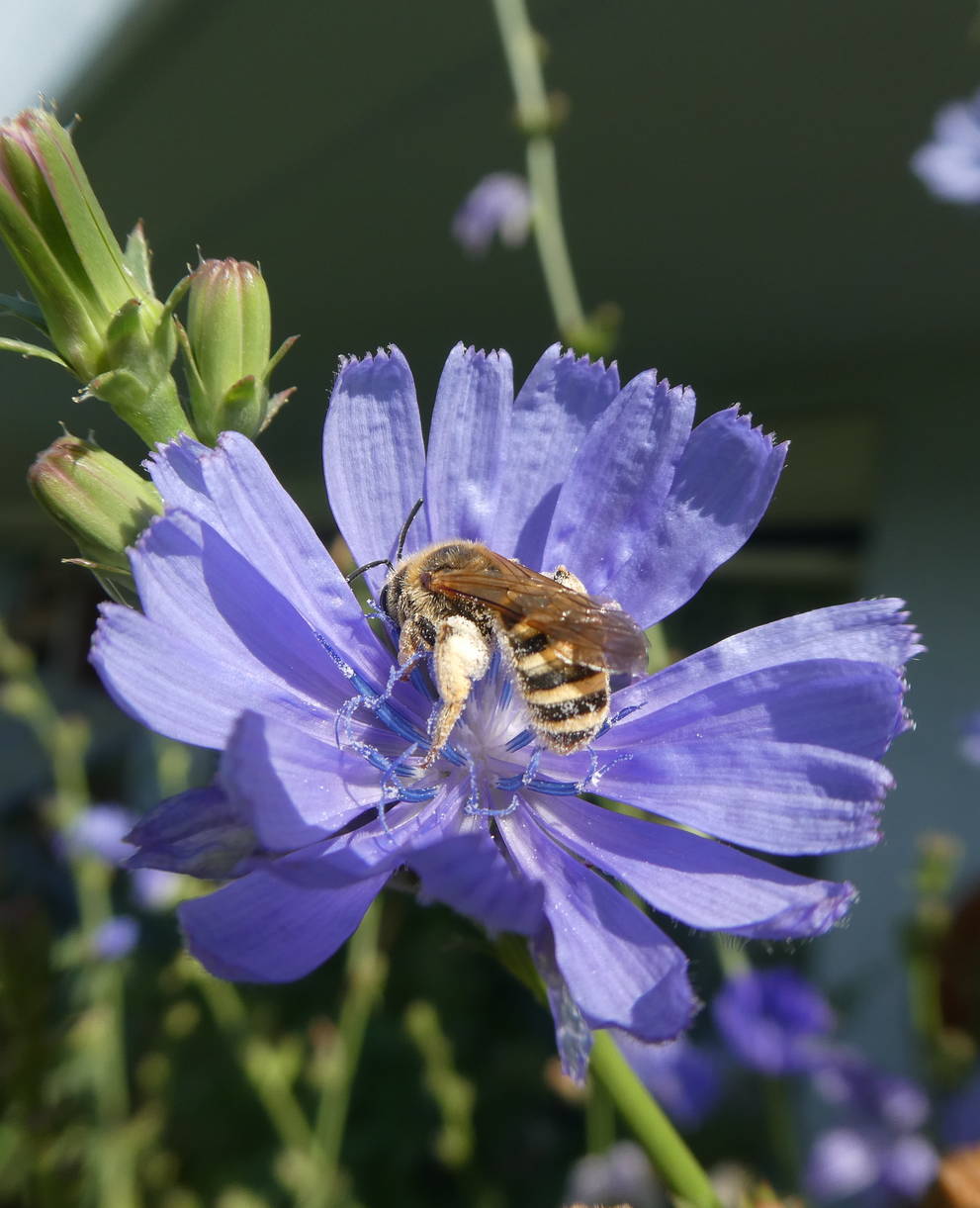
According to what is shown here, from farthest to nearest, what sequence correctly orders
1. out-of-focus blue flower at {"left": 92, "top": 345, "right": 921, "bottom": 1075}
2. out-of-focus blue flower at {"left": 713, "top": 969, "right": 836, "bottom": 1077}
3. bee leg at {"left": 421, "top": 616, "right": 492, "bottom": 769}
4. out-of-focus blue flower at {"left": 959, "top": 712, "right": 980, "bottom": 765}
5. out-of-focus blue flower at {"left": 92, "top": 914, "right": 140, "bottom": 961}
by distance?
out-of-focus blue flower at {"left": 92, "top": 914, "right": 140, "bottom": 961} → out-of-focus blue flower at {"left": 713, "top": 969, "right": 836, "bottom": 1077} → out-of-focus blue flower at {"left": 959, "top": 712, "right": 980, "bottom": 765} → bee leg at {"left": 421, "top": 616, "right": 492, "bottom": 769} → out-of-focus blue flower at {"left": 92, "top": 345, "right": 921, "bottom": 1075}

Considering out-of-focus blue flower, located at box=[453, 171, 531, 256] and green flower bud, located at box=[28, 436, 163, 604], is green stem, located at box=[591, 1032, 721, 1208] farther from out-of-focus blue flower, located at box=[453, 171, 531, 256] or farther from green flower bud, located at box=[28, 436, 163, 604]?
out-of-focus blue flower, located at box=[453, 171, 531, 256]

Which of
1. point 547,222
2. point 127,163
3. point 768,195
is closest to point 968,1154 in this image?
point 547,222

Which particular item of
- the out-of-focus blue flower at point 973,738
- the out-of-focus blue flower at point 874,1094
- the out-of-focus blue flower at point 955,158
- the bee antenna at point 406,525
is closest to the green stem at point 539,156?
the out-of-focus blue flower at point 955,158

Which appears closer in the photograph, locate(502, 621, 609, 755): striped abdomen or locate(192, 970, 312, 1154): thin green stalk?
locate(502, 621, 609, 755): striped abdomen

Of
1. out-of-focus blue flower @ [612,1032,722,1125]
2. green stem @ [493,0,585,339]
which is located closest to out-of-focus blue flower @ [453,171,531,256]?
green stem @ [493,0,585,339]

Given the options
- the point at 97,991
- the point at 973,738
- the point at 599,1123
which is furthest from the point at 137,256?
the point at 97,991

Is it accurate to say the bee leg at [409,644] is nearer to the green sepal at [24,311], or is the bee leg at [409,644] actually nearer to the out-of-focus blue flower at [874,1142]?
the green sepal at [24,311]

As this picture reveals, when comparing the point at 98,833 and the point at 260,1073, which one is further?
the point at 98,833

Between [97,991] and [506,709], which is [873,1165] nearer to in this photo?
[506,709]
